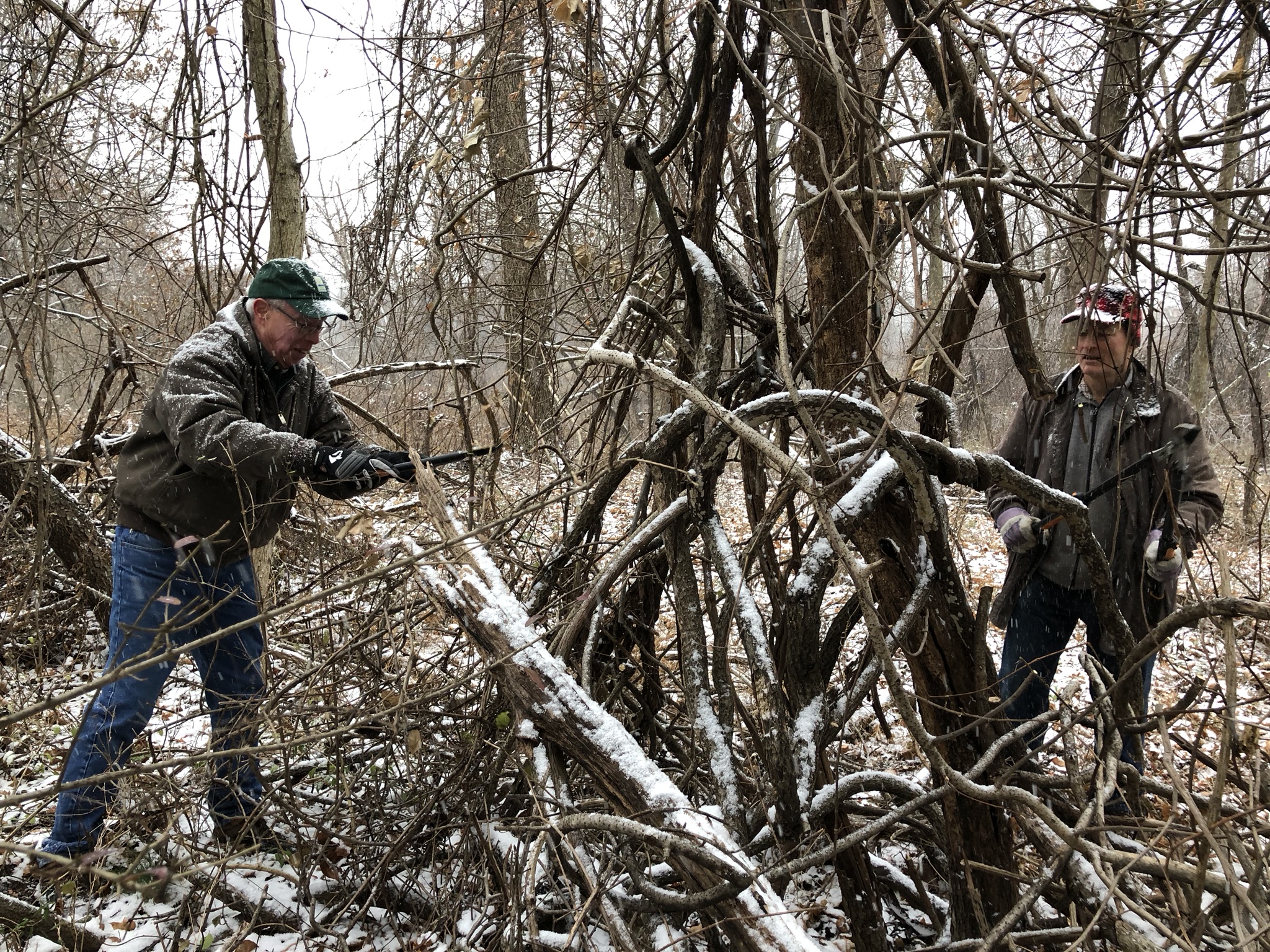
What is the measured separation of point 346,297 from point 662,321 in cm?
209

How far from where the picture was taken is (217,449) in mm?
2717

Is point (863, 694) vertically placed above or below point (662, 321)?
below

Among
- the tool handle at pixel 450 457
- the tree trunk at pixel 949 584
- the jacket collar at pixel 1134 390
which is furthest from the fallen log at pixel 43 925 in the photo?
the jacket collar at pixel 1134 390

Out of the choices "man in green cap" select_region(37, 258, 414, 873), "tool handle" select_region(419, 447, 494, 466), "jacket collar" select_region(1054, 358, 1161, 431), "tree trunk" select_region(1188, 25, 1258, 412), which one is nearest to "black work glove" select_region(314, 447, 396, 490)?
"man in green cap" select_region(37, 258, 414, 873)

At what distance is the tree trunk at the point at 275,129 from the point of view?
12.0 feet

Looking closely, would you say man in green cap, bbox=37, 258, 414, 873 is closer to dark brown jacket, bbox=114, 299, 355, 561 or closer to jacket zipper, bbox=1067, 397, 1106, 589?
dark brown jacket, bbox=114, 299, 355, 561

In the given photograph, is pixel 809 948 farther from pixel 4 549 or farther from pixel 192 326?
pixel 4 549

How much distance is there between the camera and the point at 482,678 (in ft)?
9.31

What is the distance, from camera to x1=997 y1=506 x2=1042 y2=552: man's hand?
2.90 m

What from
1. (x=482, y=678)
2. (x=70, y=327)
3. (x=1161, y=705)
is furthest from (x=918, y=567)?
(x=70, y=327)

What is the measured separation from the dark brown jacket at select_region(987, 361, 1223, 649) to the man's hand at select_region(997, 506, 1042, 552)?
77mm

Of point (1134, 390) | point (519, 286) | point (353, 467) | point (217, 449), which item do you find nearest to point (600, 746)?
point (353, 467)

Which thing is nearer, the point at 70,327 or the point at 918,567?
the point at 918,567

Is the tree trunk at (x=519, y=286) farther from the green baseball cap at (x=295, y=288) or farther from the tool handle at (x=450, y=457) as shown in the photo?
the green baseball cap at (x=295, y=288)
